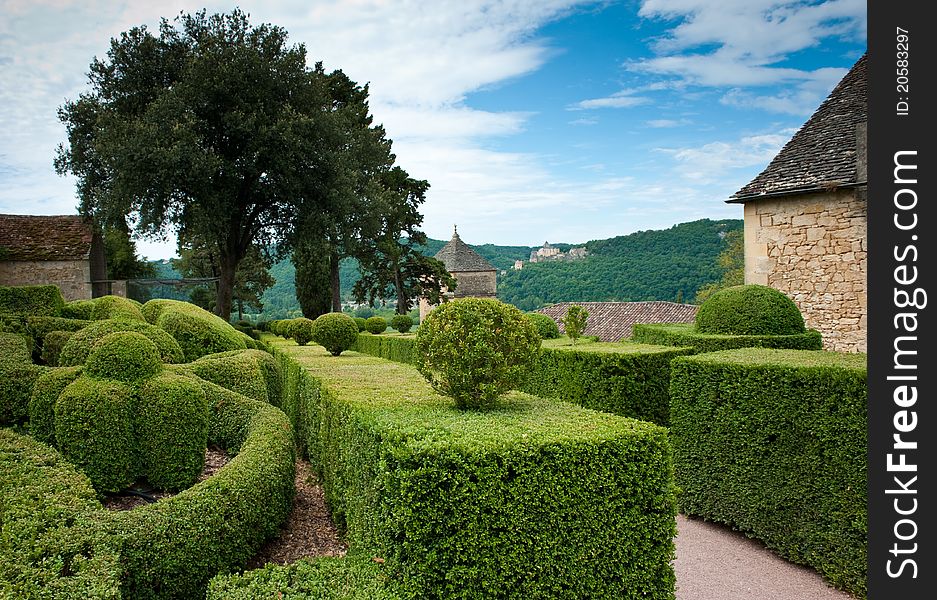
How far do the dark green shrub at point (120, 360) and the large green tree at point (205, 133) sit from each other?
51.2ft

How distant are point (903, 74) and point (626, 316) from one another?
24.8 metres

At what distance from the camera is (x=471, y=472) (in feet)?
11.4

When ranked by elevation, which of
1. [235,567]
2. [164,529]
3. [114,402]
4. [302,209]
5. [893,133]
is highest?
[302,209]

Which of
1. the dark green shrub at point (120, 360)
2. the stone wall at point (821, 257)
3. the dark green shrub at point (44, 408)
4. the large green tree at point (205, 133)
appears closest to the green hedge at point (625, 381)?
the dark green shrub at point (120, 360)

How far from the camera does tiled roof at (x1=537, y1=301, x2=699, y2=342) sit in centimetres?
2739

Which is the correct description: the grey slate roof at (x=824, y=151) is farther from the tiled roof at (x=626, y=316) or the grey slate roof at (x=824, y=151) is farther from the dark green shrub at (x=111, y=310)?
the tiled roof at (x=626, y=316)

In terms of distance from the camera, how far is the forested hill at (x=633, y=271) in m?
43.7

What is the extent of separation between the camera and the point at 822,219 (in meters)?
12.4

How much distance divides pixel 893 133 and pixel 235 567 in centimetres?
640

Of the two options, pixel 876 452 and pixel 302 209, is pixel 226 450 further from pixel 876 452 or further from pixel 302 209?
pixel 302 209

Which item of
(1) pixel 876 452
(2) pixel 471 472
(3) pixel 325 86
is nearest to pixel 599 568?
(2) pixel 471 472

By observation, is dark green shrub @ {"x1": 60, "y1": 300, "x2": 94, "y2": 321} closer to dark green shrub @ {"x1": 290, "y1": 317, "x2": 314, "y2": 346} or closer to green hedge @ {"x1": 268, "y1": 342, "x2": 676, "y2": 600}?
dark green shrub @ {"x1": 290, "y1": 317, "x2": 314, "y2": 346}

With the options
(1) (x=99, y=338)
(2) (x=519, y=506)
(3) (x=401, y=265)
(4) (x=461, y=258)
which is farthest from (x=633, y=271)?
(2) (x=519, y=506)

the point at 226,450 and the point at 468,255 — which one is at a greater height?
the point at 468,255
